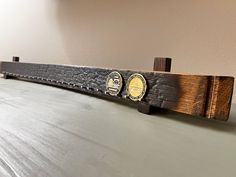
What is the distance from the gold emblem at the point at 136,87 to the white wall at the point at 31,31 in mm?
698

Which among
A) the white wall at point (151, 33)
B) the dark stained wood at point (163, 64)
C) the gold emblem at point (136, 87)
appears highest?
the white wall at point (151, 33)

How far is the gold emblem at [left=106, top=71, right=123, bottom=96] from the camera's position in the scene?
21.2 inches

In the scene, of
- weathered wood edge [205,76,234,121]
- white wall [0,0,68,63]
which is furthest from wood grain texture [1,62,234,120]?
white wall [0,0,68,63]

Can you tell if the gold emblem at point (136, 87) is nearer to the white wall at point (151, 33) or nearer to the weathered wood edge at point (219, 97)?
the weathered wood edge at point (219, 97)

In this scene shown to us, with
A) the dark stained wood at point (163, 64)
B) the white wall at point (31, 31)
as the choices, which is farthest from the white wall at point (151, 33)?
the dark stained wood at point (163, 64)

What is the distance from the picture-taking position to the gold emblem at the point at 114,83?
1.77ft

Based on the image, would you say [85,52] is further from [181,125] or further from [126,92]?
[181,125]

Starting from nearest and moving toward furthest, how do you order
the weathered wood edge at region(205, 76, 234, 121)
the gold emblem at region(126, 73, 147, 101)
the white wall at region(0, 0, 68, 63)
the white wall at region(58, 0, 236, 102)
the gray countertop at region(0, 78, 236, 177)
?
the gray countertop at region(0, 78, 236, 177) < the weathered wood edge at region(205, 76, 234, 121) < the gold emblem at region(126, 73, 147, 101) < the white wall at region(58, 0, 236, 102) < the white wall at region(0, 0, 68, 63)

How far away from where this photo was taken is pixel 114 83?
55 centimetres

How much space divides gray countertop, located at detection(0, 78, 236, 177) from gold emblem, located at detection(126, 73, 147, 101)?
0.13 feet

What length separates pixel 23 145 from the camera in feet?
1.04

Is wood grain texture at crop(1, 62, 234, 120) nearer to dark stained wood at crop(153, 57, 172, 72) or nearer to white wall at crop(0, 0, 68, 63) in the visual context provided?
dark stained wood at crop(153, 57, 172, 72)

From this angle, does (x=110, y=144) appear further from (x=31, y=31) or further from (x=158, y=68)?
(x=31, y=31)

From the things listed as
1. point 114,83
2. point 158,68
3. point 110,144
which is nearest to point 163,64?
point 158,68
